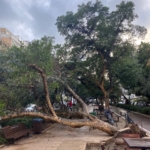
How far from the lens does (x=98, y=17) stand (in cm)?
1972

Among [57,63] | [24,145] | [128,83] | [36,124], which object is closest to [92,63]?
[128,83]

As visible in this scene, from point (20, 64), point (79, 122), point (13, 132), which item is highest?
point (20, 64)

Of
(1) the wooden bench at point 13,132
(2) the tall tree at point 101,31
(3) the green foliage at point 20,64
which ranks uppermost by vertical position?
(2) the tall tree at point 101,31

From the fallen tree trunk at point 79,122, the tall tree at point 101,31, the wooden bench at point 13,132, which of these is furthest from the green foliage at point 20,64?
the tall tree at point 101,31

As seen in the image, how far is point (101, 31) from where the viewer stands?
1944 cm

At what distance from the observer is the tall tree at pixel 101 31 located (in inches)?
758

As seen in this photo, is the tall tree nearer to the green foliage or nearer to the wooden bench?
the green foliage

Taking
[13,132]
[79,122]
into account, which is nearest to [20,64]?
[13,132]

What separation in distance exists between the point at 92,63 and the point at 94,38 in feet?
9.50

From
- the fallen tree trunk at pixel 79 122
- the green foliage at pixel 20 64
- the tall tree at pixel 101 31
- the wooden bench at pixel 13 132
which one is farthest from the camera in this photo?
the tall tree at pixel 101 31

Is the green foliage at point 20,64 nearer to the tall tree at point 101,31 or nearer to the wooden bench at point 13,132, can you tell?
the wooden bench at point 13,132

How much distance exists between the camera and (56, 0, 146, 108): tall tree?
19.3m

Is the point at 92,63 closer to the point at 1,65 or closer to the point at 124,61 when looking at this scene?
the point at 124,61

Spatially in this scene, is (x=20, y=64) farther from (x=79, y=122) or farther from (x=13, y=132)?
(x=79, y=122)
